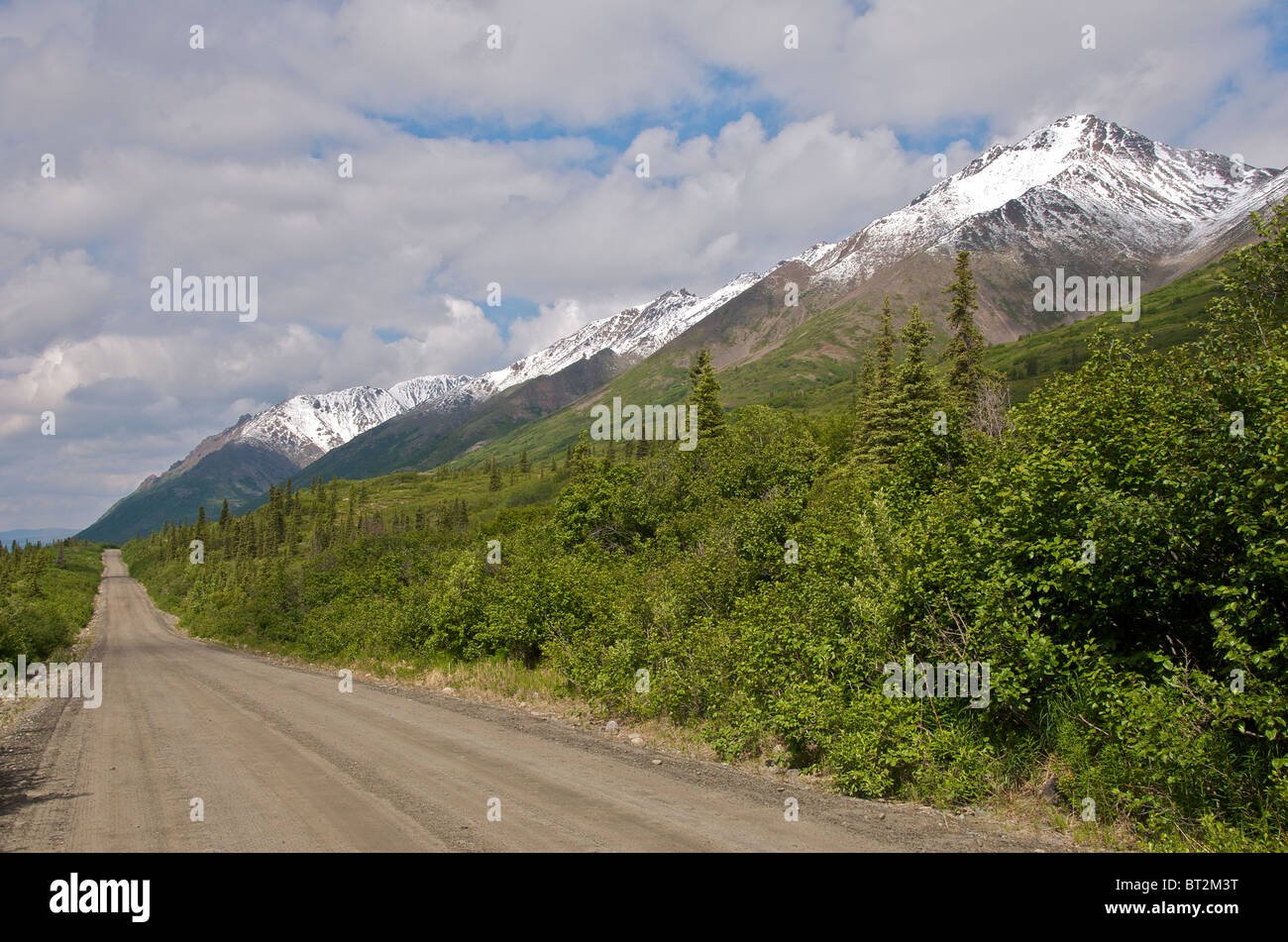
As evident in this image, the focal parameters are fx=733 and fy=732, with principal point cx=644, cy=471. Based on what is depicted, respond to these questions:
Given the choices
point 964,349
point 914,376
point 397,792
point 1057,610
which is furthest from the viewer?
point 964,349

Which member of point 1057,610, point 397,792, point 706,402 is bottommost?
point 397,792

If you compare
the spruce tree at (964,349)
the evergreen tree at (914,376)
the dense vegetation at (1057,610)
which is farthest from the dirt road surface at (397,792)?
the spruce tree at (964,349)

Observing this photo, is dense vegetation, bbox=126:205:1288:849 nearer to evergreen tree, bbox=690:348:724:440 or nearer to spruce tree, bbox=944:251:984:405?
evergreen tree, bbox=690:348:724:440

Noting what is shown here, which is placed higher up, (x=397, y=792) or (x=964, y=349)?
(x=964, y=349)

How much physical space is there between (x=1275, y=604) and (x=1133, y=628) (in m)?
1.71

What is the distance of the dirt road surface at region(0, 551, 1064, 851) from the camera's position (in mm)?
7734

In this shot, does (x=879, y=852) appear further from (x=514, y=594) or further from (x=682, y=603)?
(x=514, y=594)

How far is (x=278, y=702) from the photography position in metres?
18.9

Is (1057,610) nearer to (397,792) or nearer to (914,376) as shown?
(397,792)

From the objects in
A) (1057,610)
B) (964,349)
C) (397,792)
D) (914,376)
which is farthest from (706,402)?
(397,792)

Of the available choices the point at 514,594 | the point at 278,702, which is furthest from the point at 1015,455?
the point at 278,702

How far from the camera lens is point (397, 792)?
9594mm

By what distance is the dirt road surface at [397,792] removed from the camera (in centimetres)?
773

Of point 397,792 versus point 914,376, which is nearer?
point 397,792
